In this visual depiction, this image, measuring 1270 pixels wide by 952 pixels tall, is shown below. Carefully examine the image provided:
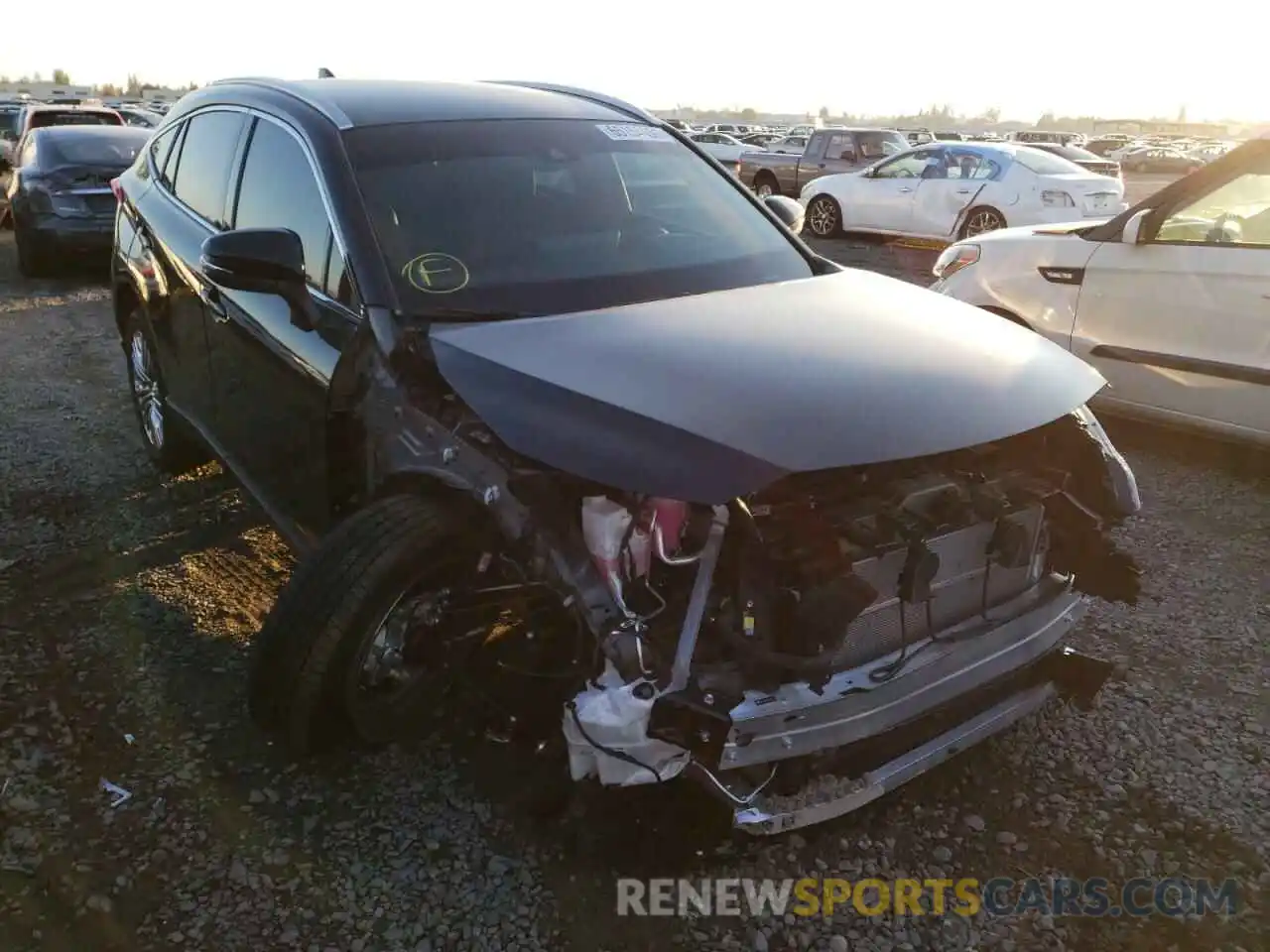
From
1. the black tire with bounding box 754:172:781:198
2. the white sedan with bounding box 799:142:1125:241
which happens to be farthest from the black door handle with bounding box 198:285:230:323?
the black tire with bounding box 754:172:781:198

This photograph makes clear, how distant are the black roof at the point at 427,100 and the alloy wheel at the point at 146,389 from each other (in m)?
1.35

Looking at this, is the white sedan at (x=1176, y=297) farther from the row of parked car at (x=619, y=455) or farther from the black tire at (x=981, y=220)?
the black tire at (x=981, y=220)

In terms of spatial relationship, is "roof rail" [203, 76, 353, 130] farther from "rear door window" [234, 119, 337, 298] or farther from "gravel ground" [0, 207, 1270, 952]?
"gravel ground" [0, 207, 1270, 952]

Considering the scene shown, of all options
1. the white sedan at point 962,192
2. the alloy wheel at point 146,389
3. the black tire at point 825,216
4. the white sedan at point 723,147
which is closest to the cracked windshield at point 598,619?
the alloy wheel at point 146,389

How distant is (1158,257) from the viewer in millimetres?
5281

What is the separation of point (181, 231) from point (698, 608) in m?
3.04

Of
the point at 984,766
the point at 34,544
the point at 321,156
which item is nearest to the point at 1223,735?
the point at 984,766

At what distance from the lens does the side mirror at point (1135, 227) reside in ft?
17.4

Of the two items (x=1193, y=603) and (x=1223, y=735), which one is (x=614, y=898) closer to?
(x=1223, y=735)

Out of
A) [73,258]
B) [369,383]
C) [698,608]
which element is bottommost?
[73,258]

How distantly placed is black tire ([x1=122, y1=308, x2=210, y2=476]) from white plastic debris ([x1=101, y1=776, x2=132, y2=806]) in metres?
1.78

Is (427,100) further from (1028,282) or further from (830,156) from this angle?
(830,156)

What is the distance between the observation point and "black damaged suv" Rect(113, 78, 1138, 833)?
7.52 ft

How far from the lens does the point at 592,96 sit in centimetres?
426
